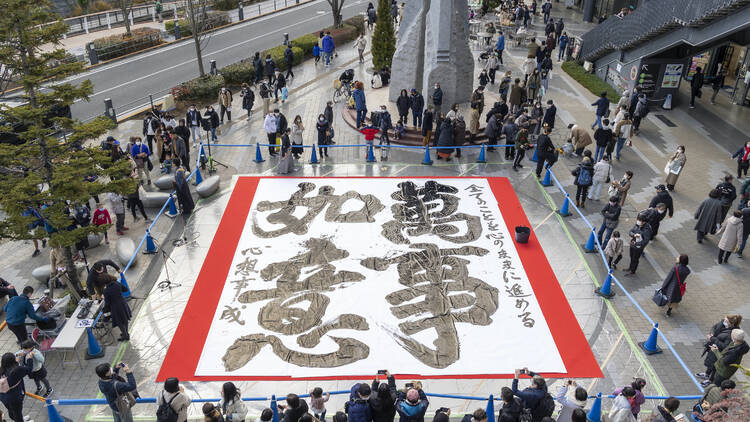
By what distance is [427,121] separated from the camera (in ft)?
69.7

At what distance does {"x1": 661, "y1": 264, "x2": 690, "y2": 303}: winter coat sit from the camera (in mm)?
13320

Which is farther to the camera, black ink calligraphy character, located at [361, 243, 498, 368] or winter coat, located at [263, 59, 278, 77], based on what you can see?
winter coat, located at [263, 59, 278, 77]

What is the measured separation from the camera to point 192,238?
16.8 meters

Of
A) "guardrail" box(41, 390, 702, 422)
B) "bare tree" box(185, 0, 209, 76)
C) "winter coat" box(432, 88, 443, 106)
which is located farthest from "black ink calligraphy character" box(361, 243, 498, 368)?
"bare tree" box(185, 0, 209, 76)

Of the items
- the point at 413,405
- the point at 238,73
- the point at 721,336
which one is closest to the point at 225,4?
the point at 238,73

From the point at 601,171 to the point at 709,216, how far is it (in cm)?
316

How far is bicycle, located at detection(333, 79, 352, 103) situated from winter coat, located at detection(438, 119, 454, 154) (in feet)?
23.0

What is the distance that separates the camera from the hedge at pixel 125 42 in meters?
33.2

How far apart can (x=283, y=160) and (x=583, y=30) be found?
2820 cm

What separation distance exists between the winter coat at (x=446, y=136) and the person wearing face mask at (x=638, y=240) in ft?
25.5

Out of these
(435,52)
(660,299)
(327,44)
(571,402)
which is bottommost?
(660,299)

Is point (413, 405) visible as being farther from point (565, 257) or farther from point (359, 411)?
point (565, 257)

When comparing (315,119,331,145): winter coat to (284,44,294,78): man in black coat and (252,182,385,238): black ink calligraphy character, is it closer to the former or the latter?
(252,182,385,238): black ink calligraphy character

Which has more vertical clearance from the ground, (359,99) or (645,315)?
(359,99)
